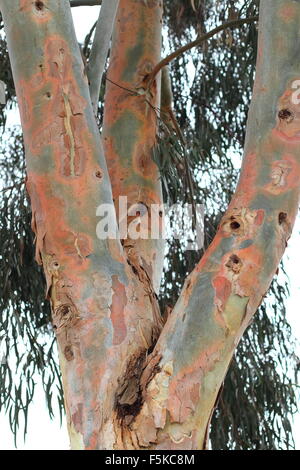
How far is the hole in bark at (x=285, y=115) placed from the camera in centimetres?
182

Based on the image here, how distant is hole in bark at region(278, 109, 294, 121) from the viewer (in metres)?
1.82

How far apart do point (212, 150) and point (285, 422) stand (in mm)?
1484

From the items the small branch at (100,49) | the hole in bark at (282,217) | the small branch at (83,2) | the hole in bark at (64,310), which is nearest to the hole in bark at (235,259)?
the hole in bark at (282,217)

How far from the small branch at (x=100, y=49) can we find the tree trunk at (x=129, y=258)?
31 cm

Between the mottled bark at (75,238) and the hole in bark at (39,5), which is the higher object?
the hole in bark at (39,5)

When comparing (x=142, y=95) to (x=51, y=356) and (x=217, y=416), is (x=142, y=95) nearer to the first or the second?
(x=51, y=356)

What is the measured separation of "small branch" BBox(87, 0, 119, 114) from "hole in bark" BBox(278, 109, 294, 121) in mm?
622

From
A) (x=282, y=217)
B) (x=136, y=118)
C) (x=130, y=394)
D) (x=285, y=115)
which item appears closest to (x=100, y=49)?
(x=136, y=118)

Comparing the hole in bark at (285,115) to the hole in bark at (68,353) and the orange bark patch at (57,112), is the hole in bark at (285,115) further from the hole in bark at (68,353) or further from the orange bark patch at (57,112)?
the hole in bark at (68,353)

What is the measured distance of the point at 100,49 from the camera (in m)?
2.42

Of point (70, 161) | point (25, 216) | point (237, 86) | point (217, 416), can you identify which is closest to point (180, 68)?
point (237, 86)

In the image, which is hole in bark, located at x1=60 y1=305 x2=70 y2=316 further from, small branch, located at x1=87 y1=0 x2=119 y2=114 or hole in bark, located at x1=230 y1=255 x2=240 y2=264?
small branch, located at x1=87 y1=0 x2=119 y2=114

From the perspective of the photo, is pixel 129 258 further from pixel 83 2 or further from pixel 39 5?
pixel 83 2

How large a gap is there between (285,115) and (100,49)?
0.78m
